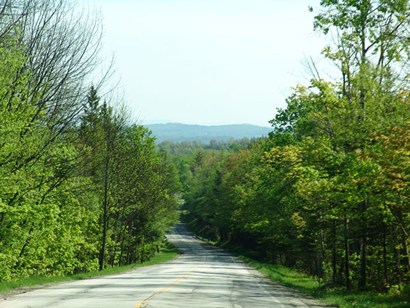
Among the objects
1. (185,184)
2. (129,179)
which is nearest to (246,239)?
(129,179)

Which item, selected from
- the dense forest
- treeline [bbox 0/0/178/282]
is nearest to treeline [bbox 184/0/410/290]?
the dense forest

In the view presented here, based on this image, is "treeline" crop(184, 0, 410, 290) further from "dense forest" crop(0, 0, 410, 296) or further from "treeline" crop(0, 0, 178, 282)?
"treeline" crop(0, 0, 178, 282)

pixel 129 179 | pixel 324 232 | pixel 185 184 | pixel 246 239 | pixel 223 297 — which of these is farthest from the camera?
pixel 185 184

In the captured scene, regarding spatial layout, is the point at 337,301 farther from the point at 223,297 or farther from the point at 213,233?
the point at 213,233

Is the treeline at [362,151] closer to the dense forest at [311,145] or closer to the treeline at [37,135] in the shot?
the dense forest at [311,145]

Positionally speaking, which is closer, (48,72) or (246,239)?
(48,72)

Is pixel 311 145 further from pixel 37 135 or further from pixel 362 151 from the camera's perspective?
pixel 37 135

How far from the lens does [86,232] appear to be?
149 ft

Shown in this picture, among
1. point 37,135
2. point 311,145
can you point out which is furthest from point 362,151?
point 37,135

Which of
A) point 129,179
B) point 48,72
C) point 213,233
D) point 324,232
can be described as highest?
point 48,72

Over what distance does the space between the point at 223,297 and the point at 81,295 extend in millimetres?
4718

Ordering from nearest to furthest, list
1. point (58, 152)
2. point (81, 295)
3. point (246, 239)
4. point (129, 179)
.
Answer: point (81, 295), point (58, 152), point (129, 179), point (246, 239)

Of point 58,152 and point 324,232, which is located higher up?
point 58,152

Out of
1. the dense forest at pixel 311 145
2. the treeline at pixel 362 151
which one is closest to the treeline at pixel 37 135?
the dense forest at pixel 311 145
